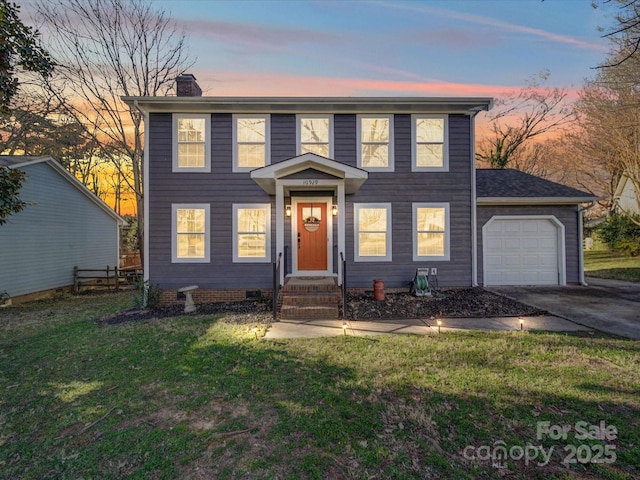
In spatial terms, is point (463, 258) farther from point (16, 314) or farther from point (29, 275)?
point (29, 275)

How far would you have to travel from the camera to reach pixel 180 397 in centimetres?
349

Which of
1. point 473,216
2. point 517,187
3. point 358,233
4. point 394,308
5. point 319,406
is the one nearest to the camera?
point 319,406

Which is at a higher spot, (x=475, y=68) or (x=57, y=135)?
(x=475, y=68)

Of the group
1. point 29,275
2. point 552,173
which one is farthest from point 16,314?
point 552,173

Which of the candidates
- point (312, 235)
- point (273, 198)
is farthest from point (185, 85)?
point (312, 235)

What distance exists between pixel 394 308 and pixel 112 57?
1556 centimetres

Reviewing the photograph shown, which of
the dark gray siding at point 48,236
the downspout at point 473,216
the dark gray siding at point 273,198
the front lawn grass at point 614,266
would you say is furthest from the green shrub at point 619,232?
the dark gray siding at point 48,236

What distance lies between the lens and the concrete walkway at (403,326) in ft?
18.6

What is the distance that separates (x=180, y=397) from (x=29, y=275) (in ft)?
39.4

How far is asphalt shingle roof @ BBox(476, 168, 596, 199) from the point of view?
9750 mm

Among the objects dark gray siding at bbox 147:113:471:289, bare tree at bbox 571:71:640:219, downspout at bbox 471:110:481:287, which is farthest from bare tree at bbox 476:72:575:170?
dark gray siding at bbox 147:113:471:289

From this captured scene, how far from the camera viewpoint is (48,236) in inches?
483

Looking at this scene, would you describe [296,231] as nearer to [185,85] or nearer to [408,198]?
[408,198]

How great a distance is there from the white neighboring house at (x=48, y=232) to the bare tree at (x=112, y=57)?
2.45m
